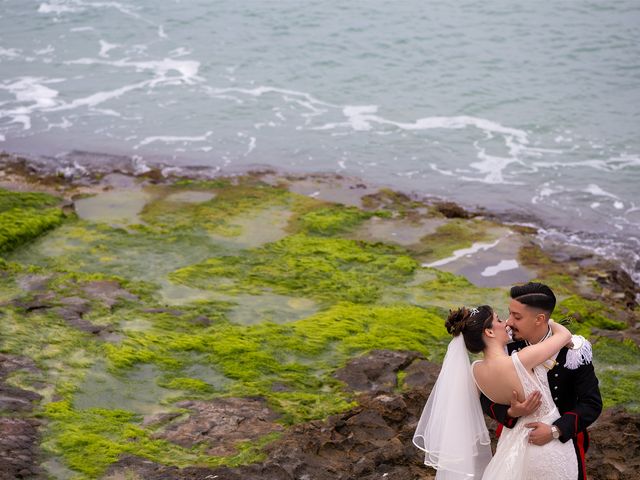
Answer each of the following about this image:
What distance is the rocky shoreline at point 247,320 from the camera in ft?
22.1

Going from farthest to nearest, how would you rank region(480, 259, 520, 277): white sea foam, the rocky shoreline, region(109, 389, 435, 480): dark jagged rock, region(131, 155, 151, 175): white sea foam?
region(131, 155, 151, 175): white sea foam < region(480, 259, 520, 277): white sea foam < the rocky shoreline < region(109, 389, 435, 480): dark jagged rock

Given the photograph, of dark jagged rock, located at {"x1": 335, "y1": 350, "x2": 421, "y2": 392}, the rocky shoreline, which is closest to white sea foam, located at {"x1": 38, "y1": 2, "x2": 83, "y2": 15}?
the rocky shoreline

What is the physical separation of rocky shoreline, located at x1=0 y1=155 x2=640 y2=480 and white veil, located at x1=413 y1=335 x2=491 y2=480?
3.70 ft

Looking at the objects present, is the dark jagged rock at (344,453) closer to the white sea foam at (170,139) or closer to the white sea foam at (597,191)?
the white sea foam at (597,191)

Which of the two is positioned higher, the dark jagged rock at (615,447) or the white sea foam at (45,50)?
the dark jagged rock at (615,447)

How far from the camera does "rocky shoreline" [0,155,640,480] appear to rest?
673 centimetres

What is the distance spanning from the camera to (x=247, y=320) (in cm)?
976

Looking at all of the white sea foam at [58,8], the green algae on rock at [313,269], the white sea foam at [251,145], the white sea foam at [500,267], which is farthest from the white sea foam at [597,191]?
the white sea foam at [58,8]

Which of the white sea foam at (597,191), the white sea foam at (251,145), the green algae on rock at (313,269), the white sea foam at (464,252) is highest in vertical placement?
the green algae on rock at (313,269)

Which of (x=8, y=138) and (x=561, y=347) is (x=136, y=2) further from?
(x=561, y=347)

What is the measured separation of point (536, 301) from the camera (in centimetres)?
473

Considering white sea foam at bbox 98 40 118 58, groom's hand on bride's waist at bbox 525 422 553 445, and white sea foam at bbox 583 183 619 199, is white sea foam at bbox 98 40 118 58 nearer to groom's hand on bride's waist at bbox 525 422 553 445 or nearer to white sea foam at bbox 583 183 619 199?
white sea foam at bbox 583 183 619 199

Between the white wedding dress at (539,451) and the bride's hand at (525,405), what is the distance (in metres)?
0.06

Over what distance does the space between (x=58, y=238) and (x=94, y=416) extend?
586 centimetres
